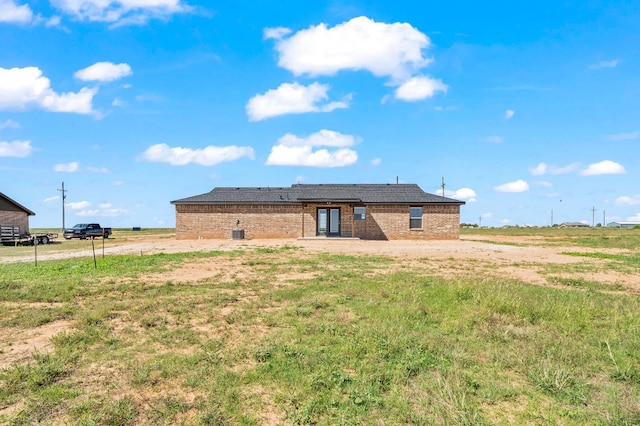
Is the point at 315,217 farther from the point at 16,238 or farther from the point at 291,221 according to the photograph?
the point at 16,238

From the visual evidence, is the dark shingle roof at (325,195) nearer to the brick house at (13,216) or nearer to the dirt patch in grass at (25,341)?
→ the brick house at (13,216)

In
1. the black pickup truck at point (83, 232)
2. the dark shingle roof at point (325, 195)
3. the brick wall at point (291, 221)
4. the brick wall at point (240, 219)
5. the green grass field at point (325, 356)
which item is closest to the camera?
the green grass field at point (325, 356)

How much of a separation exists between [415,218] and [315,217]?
27.2 feet

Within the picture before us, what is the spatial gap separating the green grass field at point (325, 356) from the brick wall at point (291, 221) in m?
21.4

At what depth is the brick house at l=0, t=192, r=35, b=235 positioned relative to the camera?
33062 mm

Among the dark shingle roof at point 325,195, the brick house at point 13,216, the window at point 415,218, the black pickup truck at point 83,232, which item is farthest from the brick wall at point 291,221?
the brick house at point 13,216

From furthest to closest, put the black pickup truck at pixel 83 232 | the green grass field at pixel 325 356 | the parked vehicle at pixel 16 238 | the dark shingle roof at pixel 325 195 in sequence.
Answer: the black pickup truck at pixel 83 232
the dark shingle roof at pixel 325 195
the parked vehicle at pixel 16 238
the green grass field at pixel 325 356

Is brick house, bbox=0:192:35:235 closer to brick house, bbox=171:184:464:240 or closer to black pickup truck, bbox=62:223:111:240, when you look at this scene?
black pickup truck, bbox=62:223:111:240

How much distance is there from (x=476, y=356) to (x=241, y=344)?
334cm

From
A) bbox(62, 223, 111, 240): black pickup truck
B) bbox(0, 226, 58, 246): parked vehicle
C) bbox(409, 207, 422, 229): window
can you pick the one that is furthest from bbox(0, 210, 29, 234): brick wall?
bbox(409, 207, 422, 229): window

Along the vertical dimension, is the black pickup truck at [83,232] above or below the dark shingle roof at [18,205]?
below

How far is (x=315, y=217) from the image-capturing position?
31.1 m

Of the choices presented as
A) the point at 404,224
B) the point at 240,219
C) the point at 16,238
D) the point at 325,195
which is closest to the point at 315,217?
the point at 325,195

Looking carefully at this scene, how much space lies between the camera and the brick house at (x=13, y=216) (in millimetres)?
33062
